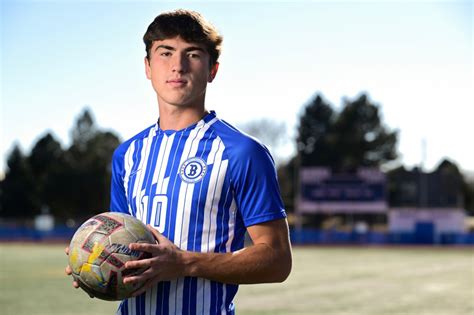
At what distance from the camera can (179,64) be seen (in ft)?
10.3

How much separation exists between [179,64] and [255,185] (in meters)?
0.62

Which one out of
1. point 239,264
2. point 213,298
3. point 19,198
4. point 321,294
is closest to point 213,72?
point 239,264

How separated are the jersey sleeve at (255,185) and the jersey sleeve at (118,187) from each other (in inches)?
24.6

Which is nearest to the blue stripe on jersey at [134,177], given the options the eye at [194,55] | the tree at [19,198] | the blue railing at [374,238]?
the eye at [194,55]

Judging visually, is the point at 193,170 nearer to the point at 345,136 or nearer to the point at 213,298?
the point at 213,298

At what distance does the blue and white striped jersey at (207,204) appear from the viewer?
10.1ft

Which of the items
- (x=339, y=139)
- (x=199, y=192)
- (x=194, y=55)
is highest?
(x=339, y=139)

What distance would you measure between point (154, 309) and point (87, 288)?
11.8 inches

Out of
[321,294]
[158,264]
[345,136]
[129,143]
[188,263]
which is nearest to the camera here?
[158,264]

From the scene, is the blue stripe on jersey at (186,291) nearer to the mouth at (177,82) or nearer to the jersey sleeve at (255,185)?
the jersey sleeve at (255,185)

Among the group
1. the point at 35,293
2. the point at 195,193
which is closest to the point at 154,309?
the point at 195,193

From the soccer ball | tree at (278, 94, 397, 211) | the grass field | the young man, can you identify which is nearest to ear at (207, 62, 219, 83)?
the young man

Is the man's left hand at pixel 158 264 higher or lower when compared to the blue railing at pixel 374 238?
higher

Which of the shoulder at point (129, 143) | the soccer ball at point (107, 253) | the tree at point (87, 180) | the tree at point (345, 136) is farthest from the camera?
the tree at point (345, 136)
